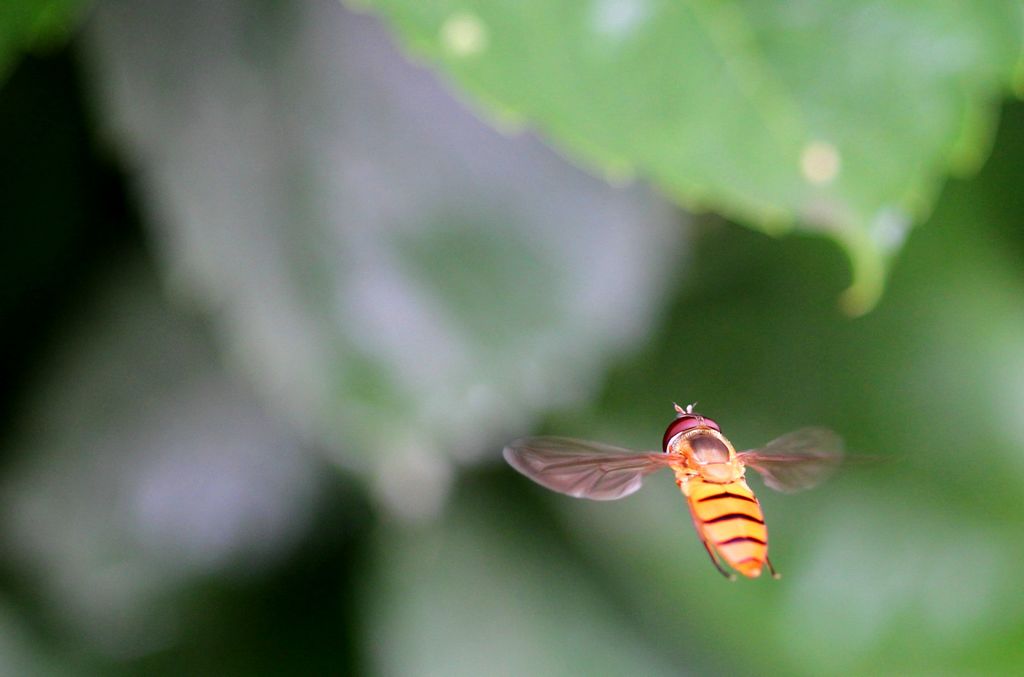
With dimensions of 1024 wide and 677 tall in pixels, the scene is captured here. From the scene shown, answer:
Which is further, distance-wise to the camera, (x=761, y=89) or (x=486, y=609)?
(x=486, y=609)

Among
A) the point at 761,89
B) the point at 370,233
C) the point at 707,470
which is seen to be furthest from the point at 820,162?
the point at 370,233

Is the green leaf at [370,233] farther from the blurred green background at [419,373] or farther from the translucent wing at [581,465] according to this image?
Answer: the translucent wing at [581,465]

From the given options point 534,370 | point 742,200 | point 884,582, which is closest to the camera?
point 742,200

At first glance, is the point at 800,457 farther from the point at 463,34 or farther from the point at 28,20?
the point at 28,20

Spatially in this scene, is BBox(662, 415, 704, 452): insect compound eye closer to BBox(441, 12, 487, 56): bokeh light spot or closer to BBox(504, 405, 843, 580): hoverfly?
BBox(504, 405, 843, 580): hoverfly

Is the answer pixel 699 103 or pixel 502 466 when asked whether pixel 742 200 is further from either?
pixel 502 466

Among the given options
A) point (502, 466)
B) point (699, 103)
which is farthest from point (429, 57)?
point (502, 466)
